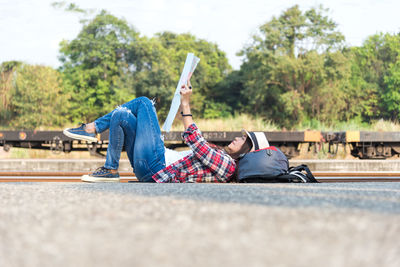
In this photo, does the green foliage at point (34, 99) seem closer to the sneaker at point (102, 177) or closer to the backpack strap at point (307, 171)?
the sneaker at point (102, 177)

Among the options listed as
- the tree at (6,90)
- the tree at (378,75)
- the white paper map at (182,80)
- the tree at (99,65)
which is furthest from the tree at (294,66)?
the white paper map at (182,80)

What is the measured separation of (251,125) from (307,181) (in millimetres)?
12595

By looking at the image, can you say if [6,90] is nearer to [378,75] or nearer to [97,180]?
[97,180]

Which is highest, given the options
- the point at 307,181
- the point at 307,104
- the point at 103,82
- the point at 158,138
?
the point at 103,82

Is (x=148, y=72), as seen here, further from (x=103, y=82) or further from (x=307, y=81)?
(x=307, y=81)

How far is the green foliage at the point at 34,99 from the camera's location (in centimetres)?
3036

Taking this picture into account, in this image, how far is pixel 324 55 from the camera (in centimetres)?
3145

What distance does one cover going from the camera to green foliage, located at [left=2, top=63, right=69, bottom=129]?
30.4 meters

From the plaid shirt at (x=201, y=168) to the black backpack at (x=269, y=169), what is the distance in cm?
19

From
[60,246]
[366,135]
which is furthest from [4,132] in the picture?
[60,246]

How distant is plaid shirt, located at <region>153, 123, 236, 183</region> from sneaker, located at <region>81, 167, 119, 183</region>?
46 centimetres

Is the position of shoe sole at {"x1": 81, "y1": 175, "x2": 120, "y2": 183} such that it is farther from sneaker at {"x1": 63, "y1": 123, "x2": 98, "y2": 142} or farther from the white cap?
the white cap

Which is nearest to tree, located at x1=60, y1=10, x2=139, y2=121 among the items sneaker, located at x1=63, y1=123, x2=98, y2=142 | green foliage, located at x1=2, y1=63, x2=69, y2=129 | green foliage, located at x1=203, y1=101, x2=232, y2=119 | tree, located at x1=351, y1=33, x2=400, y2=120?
green foliage, located at x1=2, y1=63, x2=69, y2=129

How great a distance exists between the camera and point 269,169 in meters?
3.76
